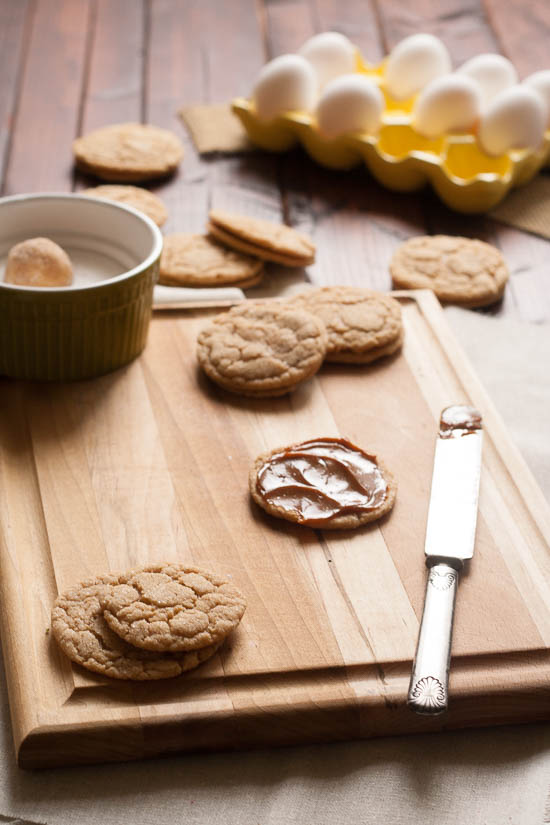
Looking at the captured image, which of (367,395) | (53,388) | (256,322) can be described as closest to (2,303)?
(53,388)

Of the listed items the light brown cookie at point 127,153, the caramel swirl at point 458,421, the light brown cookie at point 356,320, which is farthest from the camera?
the light brown cookie at point 127,153

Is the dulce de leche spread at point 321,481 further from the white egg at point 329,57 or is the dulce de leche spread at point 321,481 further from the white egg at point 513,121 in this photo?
the white egg at point 329,57

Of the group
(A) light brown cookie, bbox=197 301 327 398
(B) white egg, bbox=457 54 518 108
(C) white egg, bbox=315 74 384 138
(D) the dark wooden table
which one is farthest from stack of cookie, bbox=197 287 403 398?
(B) white egg, bbox=457 54 518 108

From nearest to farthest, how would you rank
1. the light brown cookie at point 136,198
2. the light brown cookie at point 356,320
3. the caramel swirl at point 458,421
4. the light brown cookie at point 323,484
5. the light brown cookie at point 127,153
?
the light brown cookie at point 323,484
the caramel swirl at point 458,421
the light brown cookie at point 356,320
the light brown cookie at point 136,198
the light brown cookie at point 127,153

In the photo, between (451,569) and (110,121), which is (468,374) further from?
(110,121)

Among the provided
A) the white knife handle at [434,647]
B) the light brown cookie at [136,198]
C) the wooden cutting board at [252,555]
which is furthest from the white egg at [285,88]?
the white knife handle at [434,647]
